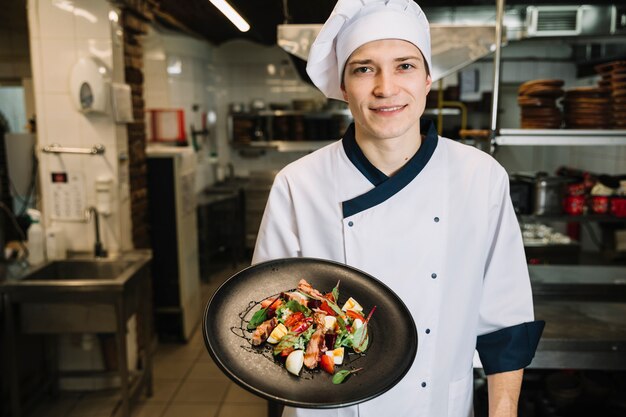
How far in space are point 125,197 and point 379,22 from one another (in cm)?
278

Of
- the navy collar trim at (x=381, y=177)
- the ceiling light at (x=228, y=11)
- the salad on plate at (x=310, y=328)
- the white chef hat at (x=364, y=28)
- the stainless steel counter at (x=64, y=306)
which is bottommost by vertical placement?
the stainless steel counter at (x=64, y=306)

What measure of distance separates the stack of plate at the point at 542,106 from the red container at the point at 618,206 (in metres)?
0.47

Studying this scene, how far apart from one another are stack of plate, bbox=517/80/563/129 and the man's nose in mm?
1802

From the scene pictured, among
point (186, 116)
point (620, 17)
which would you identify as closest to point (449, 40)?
point (620, 17)

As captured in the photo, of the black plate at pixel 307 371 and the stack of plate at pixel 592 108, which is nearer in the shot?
the black plate at pixel 307 371

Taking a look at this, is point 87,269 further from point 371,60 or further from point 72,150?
point 371,60

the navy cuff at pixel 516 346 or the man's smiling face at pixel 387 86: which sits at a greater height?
the man's smiling face at pixel 387 86

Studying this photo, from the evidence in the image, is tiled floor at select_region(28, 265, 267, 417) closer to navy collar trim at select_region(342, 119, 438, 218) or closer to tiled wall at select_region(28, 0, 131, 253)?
tiled wall at select_region(28, 0, 131, 253)

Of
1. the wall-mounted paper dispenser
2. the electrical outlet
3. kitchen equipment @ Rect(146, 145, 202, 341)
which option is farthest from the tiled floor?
the electrical outlet

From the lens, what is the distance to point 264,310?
1.31m

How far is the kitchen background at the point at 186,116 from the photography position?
10.8 ft

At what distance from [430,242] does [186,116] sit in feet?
17.9

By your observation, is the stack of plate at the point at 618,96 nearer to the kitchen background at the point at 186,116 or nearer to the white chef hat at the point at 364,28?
the kitchen background at the point at 186,116

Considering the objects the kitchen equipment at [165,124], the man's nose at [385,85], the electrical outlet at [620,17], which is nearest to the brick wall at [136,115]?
the kitchen equipment at [165,124]
